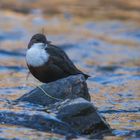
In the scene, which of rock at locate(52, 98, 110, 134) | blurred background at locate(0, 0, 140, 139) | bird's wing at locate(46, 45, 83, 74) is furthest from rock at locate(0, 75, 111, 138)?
bird's wing at locate(46, 45, 83, 74)

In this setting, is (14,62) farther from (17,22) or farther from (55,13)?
(55,13)

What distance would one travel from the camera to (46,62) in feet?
32.9

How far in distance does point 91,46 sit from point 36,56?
27.9 feet

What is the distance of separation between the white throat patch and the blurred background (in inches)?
33.7

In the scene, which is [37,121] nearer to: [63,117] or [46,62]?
[63,117]

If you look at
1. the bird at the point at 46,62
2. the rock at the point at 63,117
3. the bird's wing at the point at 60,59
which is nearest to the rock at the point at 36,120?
the rock at the point at 63,117

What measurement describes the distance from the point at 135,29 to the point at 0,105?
10.4m

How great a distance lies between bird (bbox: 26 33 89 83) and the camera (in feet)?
32.5

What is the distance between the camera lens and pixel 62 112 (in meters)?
9.09

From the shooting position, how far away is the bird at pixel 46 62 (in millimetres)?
9906

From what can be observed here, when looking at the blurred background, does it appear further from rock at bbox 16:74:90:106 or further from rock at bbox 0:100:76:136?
rock at bbox 16:74:90:106

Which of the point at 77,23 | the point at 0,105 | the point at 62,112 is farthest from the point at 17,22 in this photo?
the point at 62,112

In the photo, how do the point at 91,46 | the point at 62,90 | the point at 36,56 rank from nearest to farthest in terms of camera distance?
1. the point at 36,56
2. the point at 62,90
3. the point at 91,46

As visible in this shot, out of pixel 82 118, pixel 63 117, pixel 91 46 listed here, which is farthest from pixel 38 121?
pixel 91 46
